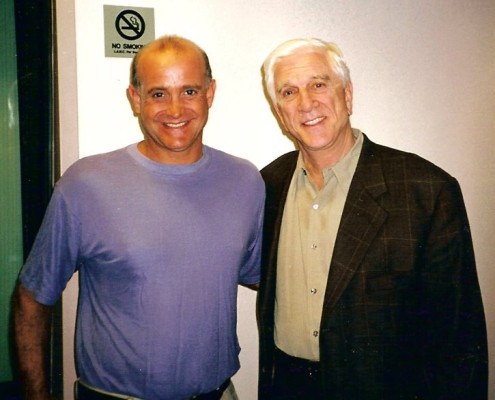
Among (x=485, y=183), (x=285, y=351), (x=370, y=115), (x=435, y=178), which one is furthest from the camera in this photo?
(x=485, y=183)

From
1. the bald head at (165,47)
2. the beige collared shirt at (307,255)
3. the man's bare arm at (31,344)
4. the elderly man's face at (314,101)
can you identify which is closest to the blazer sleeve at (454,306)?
the beige collared shirt at (307,255)

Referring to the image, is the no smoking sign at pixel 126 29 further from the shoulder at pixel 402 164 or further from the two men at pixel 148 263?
the shoulder at pixel 402 164

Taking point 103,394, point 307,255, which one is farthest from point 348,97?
point 103,394

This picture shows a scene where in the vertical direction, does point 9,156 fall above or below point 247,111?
below

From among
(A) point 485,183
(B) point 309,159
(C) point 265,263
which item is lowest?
(C) point 265,263

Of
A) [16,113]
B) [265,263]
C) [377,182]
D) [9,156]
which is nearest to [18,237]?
[9,156]

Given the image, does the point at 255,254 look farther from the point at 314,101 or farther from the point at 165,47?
the point at 165,47

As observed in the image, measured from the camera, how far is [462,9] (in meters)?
2.16

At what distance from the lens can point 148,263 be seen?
1329 mm

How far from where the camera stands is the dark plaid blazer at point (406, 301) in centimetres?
125

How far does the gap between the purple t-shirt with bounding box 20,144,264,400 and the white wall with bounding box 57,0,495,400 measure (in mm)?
386

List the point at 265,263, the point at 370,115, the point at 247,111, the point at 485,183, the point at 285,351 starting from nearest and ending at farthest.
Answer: the point at 285,351 < the point at 265,263 < the point at 247,111 < the point at 370,115 < the point at 485,183

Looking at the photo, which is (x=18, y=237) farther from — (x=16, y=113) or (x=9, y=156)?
(x=16, y=113)

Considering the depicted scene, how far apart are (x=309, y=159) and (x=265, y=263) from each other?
0.47 metres
